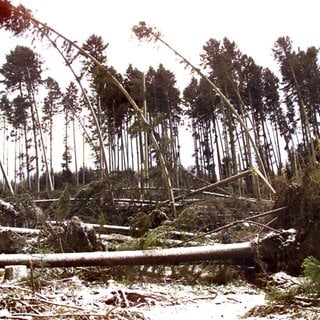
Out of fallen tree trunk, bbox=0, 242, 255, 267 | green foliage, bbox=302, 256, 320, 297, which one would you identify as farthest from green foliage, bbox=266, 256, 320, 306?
fallen tree trunk, bbox=0, 242, 255, 267

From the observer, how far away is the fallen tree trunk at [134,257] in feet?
13.8

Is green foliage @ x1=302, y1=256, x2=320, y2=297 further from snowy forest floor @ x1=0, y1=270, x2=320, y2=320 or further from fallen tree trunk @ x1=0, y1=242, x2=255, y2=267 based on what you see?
fallen tree trunk @ x1=0, y1=242, x2=255, y2=267

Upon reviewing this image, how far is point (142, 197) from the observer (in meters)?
9.25

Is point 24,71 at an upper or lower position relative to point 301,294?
upper

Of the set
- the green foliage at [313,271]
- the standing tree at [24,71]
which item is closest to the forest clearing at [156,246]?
the green foliage at [313,271]

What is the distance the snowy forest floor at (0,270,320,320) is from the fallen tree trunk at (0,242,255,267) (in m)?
0.24

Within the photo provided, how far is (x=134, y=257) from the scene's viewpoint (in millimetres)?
4434

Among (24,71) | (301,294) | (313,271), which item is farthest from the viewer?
(24,71)

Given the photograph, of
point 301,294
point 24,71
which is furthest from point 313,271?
point 24,71

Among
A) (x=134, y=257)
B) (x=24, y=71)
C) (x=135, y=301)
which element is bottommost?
(x=135, y=301)

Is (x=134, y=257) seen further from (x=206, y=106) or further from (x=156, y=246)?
(x=206, y=106)

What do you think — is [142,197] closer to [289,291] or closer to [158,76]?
[289,291]

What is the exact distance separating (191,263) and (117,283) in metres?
1.20

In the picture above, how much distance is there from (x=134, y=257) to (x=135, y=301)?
3.17 ft
